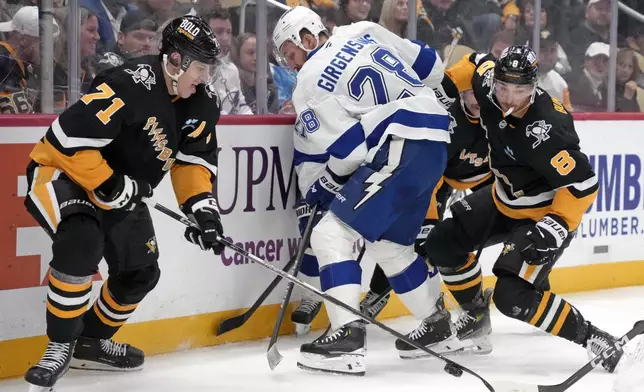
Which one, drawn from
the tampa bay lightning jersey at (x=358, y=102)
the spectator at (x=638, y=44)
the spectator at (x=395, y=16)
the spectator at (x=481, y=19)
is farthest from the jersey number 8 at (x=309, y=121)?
the spectator at (x=638, y=44)

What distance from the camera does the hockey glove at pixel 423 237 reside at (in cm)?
434

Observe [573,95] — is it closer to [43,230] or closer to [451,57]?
[451,57]

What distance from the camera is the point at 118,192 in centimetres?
330

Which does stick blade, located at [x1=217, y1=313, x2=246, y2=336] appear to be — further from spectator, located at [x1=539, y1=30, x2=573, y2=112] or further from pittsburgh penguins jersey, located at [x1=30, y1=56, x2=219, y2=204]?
spectator, located at [x1=539, y1=30, x2=573, y2=112]

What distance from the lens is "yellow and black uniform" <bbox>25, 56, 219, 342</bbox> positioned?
10.7ft

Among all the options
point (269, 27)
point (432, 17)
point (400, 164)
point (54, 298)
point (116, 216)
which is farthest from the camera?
point (432, 17)

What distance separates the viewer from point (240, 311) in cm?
430

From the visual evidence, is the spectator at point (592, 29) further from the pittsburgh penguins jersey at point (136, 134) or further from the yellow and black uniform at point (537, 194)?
the pittsburgh penguins jersey at point (136, 134)

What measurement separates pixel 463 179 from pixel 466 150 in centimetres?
15

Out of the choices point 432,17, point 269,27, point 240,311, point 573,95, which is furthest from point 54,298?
point 573,95

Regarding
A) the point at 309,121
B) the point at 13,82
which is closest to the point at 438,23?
the point at 309,121

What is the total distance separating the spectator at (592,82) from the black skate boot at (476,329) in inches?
81.4

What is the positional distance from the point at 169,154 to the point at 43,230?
48cm

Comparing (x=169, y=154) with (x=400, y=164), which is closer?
(x=169, y=154)
